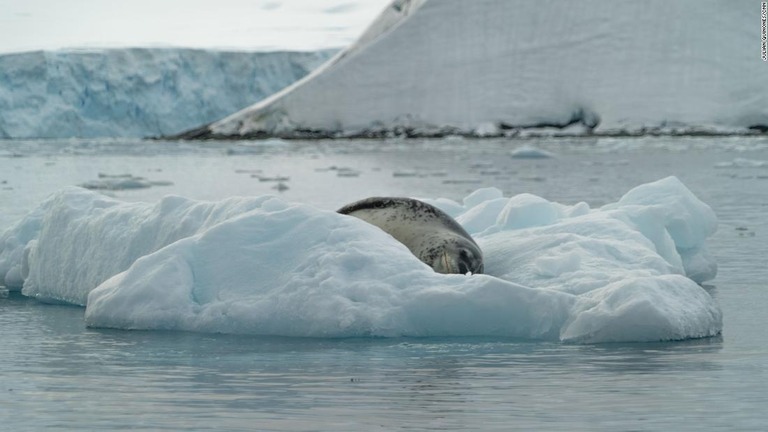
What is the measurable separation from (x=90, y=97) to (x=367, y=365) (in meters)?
69.6

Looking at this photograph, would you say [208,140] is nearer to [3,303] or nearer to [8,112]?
[8,112]

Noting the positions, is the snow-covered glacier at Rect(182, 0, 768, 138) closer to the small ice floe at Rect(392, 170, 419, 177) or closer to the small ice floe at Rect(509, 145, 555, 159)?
the small ice floe at Rect(509, 145, 555, 159)

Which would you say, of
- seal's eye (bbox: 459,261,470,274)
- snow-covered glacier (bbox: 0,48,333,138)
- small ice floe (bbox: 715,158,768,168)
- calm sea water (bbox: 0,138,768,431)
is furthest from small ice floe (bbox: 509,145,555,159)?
snow-covered glacier (bbox: 0,48,333,138)

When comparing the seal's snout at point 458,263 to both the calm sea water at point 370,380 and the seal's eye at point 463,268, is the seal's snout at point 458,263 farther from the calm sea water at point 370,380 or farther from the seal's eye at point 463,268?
the calm sea water at point 370,380

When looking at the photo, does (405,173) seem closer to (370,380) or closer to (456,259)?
(456,259)

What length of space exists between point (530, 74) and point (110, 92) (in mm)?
24704

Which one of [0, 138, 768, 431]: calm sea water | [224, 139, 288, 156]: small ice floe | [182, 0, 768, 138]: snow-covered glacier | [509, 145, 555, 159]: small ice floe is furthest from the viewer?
[182, 0, 768, 138]: snow-covered glacier

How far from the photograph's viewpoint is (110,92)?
2810 inches

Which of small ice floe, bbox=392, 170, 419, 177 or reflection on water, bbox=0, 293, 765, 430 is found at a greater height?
reflection on water, bbox=0, 293, 765, 430

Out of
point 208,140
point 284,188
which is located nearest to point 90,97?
point 208,140

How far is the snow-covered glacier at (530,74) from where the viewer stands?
66750 millimetres

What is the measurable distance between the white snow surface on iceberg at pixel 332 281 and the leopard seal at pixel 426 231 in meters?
0.21

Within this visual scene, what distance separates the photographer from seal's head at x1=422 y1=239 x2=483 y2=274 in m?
5.93

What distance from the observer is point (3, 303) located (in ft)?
20.6
